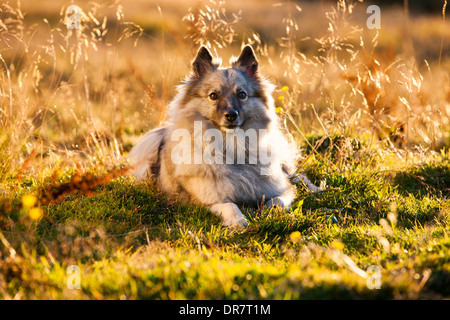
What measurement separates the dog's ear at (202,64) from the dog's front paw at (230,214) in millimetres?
1588

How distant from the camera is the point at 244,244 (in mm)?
3592

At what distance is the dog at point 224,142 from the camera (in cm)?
438

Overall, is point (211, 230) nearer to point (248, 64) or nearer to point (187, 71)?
point (248, 64)

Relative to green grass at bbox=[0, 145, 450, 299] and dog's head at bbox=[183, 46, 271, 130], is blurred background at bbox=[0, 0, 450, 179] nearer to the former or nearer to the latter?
dog's head at bbox=[183, 46, 271, 130]

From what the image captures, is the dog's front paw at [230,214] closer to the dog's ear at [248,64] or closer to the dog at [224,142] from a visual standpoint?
the dog at [224,142]

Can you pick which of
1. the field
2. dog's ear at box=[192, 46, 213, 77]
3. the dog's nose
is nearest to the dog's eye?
the dog's nose

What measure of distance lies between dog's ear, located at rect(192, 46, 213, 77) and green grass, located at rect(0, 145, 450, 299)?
4.73ft

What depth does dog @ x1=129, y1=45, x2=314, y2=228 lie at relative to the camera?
4379mm

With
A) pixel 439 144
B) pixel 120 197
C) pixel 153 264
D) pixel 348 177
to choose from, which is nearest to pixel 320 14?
pixel 439 144

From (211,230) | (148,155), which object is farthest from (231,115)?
(148,155)

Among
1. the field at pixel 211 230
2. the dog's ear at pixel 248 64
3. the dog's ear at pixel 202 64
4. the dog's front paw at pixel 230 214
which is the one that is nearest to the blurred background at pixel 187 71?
the field at pixel 211 230

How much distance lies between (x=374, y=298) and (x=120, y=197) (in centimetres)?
283

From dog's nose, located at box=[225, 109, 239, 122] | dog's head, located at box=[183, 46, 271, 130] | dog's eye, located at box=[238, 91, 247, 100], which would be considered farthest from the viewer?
dog's eye, located at box=[238, 91, 247, 100]
